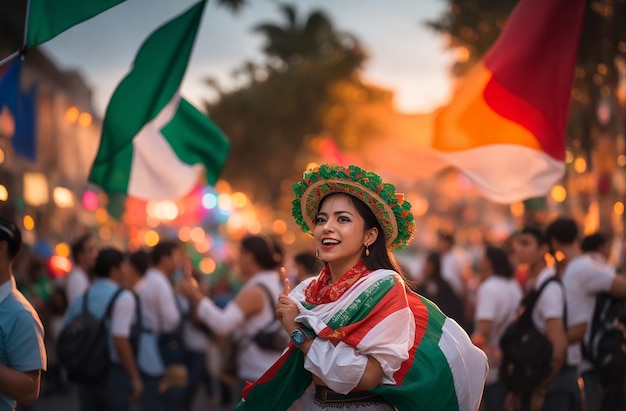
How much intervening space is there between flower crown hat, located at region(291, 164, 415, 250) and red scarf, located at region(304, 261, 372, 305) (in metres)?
0.24

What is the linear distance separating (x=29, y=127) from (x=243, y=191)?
107ft

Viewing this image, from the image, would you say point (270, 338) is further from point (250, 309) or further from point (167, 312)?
point (167, 312)

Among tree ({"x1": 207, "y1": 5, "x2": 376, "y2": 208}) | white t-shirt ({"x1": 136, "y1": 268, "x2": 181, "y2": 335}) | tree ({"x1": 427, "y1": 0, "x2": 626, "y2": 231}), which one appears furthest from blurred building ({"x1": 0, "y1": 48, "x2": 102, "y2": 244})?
white t-shirt ({"x1": 136, "y1": 268, "x2": 181, "y2": 335})

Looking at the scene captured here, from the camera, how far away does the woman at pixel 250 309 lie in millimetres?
7383

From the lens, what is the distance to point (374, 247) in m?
4.92

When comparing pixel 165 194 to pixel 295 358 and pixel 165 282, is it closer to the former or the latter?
pixel 165 282

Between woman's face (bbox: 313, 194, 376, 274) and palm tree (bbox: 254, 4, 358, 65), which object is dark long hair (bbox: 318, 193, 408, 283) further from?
palm tree (bbox: 254, 4, 358, 65)

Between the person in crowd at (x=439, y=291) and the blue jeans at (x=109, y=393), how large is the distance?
4.51m

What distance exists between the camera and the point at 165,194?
9.05 metres

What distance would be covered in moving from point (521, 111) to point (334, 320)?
14.4ft

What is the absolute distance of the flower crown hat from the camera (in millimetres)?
4777

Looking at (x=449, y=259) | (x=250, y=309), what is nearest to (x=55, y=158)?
(x=449, y=259)

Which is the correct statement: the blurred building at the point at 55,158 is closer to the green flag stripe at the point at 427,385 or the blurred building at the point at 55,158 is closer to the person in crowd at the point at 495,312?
the person in crowd at the point at 495,312

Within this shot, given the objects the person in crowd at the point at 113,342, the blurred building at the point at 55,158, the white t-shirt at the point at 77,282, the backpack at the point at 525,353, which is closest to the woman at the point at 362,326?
the backpack at the point at 525,353
